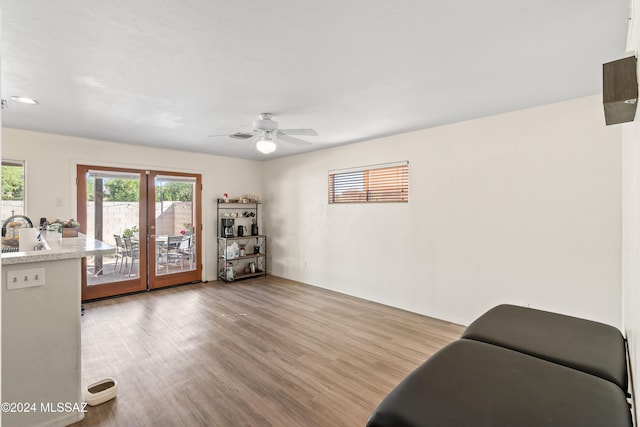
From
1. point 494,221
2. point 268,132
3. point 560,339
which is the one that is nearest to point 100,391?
point 268,132

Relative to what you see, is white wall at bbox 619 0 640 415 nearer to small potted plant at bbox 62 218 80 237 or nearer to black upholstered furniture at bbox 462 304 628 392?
black upholstered furniture at bbox 462 304 628 392

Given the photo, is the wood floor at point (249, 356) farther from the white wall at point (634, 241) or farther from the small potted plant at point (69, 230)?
the white wall at point (634, 241)

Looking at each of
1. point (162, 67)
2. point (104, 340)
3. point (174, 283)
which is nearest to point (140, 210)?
point (174, 283)

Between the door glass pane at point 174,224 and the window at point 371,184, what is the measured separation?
2658 mm

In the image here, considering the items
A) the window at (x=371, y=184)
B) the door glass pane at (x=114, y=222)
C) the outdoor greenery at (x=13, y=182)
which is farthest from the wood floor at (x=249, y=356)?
the outdoor greenery at (x=13, y=182)

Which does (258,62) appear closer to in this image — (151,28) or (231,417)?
(151,28)

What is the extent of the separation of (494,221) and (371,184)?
5.95 feet

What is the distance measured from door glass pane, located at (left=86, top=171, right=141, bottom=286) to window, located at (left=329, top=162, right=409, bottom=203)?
330 cm

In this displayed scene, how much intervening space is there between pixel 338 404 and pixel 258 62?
2.56 metres

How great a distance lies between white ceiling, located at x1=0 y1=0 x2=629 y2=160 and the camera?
5.64 feet

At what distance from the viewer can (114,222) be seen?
494 centimetres

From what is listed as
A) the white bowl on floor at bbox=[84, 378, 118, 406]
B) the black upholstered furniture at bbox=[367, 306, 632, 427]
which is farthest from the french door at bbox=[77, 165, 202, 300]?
the black upholstered furniture at bbox=[367, 306, 632, 427]

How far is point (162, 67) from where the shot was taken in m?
2.32

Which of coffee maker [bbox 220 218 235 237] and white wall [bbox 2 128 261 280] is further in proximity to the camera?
coffee maker [bbox 220 218 235 237]
